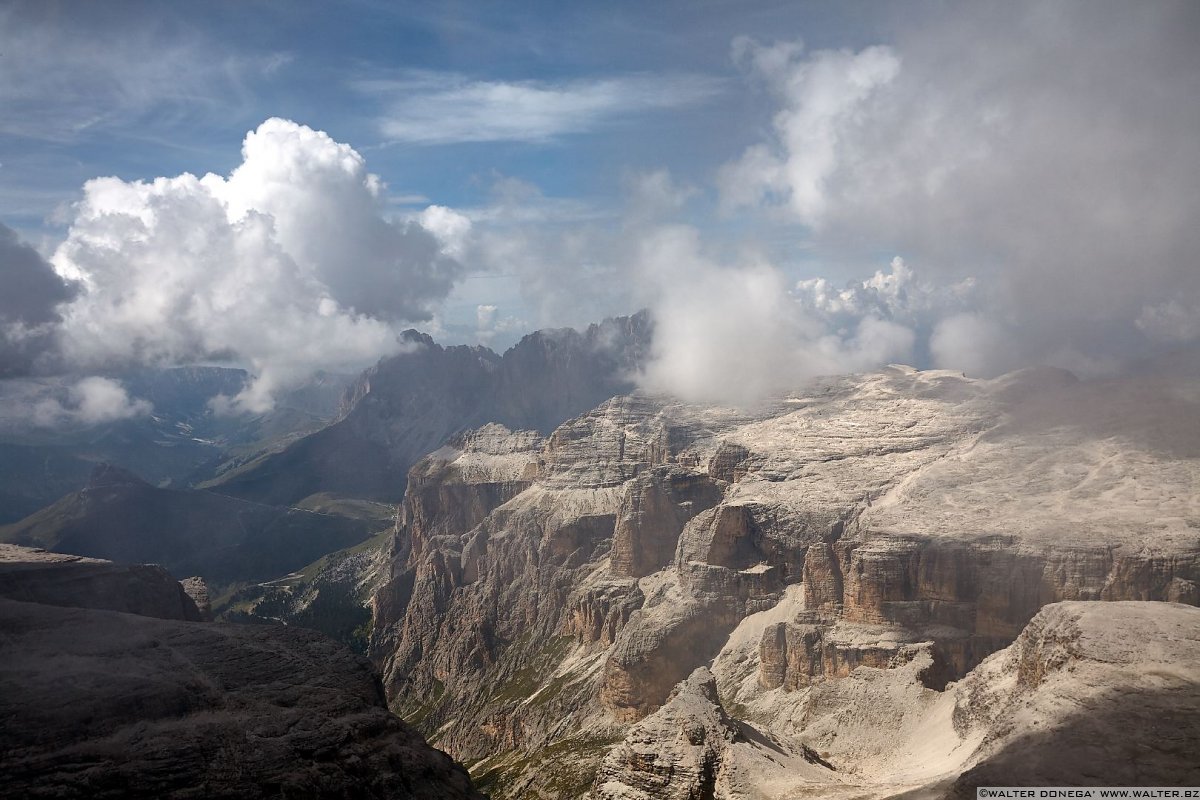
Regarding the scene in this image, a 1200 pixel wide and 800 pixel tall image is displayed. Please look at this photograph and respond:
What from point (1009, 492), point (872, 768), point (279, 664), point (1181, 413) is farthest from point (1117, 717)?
point (1181, 413)

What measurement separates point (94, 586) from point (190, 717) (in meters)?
49.7

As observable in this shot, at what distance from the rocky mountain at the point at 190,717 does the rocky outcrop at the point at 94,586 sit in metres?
22.6

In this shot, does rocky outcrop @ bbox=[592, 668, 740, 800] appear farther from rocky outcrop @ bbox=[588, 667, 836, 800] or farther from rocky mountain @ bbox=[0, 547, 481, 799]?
rocky mountain @ bbox=[0, 547, 481, 799]

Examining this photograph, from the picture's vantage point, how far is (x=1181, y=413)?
15575 cm

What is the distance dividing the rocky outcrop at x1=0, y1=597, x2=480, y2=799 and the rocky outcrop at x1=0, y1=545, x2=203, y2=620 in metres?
23.0

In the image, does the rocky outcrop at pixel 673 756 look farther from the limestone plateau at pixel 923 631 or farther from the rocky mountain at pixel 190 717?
the rocky mountain at pixel 190 717

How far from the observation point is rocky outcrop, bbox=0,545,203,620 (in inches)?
3393

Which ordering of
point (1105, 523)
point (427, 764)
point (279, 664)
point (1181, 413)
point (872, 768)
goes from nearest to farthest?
point (427, 764)
point (279, 664)
point (872, 768)
point (1105, 523)
point (1181, 413)

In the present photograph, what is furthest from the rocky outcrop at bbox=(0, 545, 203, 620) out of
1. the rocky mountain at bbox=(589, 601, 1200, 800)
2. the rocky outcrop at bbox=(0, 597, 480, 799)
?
the rocky mountain at bbox=(589, 601, 1200, 800)

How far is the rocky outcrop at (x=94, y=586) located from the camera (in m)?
86.2

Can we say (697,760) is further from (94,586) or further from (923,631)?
(94,586)

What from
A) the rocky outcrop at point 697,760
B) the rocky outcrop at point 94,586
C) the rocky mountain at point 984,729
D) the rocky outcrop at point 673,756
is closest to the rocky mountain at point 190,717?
the rocky outcrop at point 94,586

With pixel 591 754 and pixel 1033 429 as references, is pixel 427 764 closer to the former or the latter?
pixel 591 754

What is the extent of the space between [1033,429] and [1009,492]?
36992 millimetres
